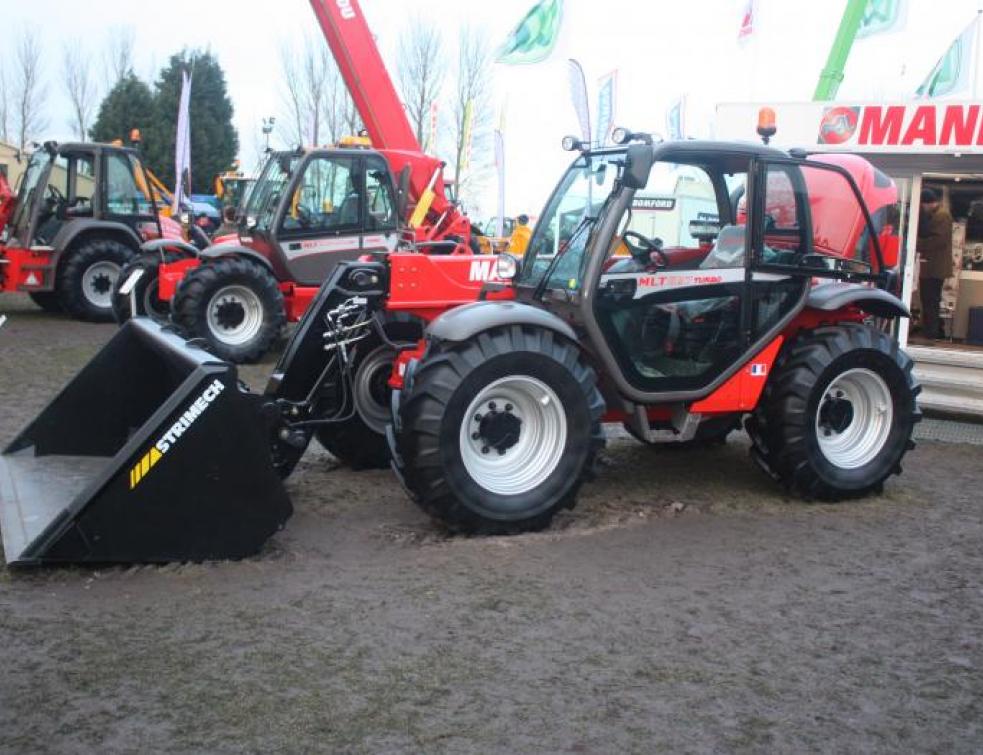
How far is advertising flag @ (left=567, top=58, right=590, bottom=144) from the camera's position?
49.9ft

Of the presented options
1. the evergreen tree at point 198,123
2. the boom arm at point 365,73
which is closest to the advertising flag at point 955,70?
the boom arm at point 365,73

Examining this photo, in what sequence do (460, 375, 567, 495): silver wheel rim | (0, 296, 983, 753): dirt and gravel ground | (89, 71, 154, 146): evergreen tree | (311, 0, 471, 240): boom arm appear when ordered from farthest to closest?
1. (89, 71, 154, 146): evergreen tree
2. (311, 0, 471, 240): boom arm
3. (460, 375, 567, 495): silver wheel rim
4. (0, 296, 983, 753): dirt and gravel ground

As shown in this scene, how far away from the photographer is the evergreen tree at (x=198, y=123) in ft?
118

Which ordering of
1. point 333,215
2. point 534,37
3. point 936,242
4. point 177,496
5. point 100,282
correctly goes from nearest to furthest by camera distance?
point 177,496 < point 936,242 < point 333,215 < point 100,282 < point 534,37

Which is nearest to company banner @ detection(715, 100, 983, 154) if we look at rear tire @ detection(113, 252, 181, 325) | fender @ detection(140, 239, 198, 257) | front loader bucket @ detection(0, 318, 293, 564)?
fender @ detection(140, 239, 198, 257)

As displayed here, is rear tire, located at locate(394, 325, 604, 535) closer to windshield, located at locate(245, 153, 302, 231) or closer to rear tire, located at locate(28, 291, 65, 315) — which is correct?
windshield, located at locate(245, 153, 302, 231)

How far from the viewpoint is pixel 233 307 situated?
1107cm

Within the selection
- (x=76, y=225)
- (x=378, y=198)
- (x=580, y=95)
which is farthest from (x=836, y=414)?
(x=76, y=225)

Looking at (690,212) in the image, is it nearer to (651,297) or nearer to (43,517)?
(651,297)

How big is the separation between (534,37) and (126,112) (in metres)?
24.2

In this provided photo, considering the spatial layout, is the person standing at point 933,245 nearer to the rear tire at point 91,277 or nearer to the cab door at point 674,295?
the cab door at point 674,295

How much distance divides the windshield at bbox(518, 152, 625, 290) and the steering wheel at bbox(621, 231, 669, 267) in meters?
0.27

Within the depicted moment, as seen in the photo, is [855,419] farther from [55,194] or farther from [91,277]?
[55,194]

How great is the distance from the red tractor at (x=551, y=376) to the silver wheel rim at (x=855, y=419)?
1cm
